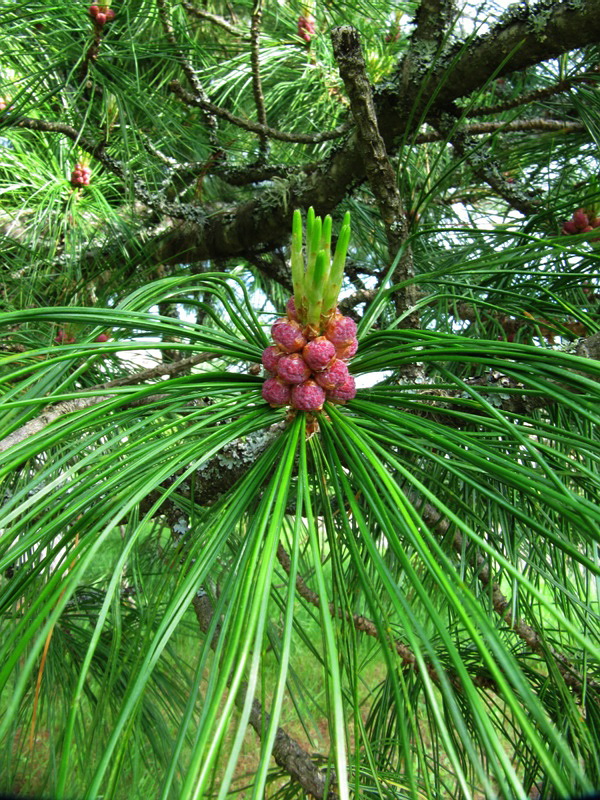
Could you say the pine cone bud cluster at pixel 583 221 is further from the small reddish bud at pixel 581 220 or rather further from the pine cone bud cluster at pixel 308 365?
the pine cone bud cluster at pixel 308 365

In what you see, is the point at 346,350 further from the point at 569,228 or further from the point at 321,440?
the point at 569,228

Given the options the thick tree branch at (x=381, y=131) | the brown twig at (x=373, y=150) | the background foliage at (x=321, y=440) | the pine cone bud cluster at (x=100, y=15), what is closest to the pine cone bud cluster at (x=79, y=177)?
the background foliage at (x=321, y=440)

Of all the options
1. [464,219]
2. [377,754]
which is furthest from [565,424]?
[464,219]

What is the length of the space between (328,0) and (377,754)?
0.89 metres

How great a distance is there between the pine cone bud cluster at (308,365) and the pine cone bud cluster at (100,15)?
51 cm

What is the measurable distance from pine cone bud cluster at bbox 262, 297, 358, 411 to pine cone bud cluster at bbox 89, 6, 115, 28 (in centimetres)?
51

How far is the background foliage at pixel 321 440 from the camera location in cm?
20

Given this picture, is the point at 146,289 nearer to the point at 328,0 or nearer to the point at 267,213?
the point at 267,213

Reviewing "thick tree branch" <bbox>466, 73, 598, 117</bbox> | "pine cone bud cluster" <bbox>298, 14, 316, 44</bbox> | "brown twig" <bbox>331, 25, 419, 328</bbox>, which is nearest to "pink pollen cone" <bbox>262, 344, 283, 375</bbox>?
"brown twig" <bbox>331, 25, 419, 328</bbox>

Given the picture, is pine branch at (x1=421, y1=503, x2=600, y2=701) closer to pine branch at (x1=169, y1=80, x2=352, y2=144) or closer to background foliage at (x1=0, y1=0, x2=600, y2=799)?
background foliage at (x1=0, y1=0, x2=600, y2=799)

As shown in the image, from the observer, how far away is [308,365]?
309 millimetres

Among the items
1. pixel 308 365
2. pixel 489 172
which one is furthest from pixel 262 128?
pixel 308 365

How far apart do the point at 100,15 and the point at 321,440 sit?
1.82 feet

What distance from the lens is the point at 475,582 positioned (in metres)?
0.41
